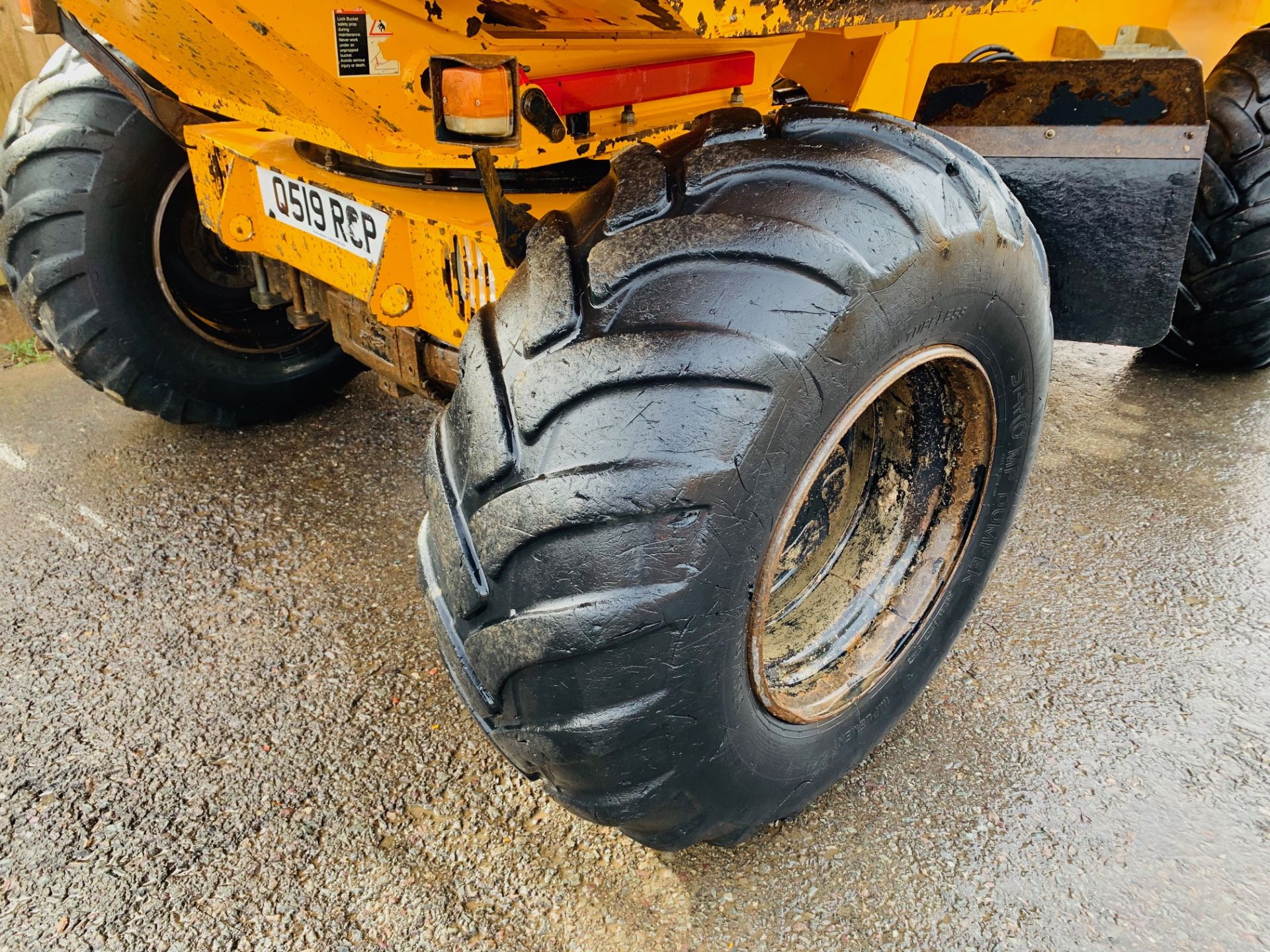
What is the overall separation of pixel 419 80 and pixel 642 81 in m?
0.42

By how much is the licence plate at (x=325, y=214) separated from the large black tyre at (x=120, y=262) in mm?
772

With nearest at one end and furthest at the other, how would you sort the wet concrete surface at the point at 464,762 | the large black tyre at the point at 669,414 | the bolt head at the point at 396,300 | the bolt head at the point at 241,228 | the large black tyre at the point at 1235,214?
1. the large black tyre at the point at 669,414
2. the wet concrete surface at the point at 464,762
3. the bolt head at the point at 396,300
4. the bolt head at the point at 241,228
5. the large black tyre at the point at 1235,214

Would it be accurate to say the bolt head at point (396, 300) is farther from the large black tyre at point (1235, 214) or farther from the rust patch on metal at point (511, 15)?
the large black tyre at point (1235, 214)

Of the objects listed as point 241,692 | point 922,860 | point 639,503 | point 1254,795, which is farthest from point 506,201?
point 1254,795

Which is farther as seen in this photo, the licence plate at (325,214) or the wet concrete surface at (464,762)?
the licence plate at (325,214)

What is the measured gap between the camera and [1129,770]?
6.20 feet

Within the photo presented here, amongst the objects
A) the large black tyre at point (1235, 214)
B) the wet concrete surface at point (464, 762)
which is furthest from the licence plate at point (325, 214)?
the large black tyre at point (1235, 214)

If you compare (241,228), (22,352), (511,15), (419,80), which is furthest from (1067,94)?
(22,352)

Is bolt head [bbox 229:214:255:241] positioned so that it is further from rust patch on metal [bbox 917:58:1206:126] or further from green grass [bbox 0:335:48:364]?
green grass [bbox 0:335:48:364]

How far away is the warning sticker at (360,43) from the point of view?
1.41m

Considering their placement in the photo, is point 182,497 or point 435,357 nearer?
point 435,357

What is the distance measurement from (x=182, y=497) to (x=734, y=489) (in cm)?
218

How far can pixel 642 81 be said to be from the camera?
5.55ft

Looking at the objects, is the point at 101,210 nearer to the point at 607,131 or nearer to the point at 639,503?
the point at 607,131
